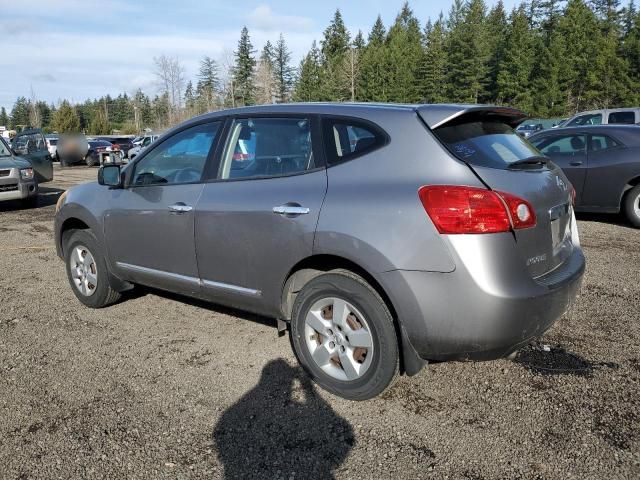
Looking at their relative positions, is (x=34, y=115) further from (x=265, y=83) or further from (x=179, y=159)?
(x=179, y=159)

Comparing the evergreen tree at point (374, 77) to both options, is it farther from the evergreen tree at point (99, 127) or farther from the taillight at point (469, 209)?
the taillight at point (469, 209)

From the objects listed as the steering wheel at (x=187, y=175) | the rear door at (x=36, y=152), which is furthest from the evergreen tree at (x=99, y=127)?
the steering wheel at (x=187, y=175)

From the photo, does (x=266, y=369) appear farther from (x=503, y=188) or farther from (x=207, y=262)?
(x=503, y=188)

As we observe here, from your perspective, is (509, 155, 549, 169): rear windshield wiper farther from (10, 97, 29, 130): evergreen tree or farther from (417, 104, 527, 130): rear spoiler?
(10, 97, 29, 130): evergreen tree

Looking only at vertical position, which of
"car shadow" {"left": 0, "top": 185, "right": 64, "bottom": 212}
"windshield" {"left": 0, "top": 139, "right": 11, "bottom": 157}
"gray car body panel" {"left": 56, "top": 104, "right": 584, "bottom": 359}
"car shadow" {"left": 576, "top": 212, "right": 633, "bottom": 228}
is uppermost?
"windshield" {"left": 0, "top": 139, "right": 11, "bottom": 157}

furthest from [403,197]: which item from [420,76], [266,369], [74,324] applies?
[420,76]

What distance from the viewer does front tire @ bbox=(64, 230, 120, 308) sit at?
4.71 m

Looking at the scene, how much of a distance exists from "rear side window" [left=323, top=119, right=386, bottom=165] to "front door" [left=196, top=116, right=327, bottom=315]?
0.09 meters

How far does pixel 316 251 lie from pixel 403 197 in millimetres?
621

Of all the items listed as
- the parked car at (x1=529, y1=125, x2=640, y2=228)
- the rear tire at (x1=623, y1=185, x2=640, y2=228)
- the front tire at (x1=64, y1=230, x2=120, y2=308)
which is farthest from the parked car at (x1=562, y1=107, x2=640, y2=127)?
the front tire at (x1=64, y1=230, x2=120, y2=308)

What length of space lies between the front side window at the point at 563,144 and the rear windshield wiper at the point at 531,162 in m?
5.84

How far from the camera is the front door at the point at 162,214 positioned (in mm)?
3904

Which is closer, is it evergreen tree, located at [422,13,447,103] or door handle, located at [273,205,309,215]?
door handle, located at [273,205,309,215]

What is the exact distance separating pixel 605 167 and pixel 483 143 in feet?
20.4
